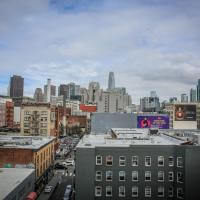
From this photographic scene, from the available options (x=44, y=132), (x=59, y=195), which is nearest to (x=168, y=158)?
(x=59, y=195)

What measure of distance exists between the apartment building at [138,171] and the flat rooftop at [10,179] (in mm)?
7827

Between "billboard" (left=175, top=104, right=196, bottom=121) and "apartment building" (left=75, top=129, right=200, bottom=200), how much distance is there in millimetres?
99303

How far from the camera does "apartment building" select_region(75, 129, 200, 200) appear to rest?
39.6 metres

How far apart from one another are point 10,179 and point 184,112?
110699 mm

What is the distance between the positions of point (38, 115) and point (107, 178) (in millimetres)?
76412

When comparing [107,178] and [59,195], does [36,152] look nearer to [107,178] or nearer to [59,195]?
[59,195]

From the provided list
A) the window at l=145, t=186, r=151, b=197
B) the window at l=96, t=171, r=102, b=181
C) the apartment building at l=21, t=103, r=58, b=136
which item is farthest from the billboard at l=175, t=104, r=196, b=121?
the window at l=96, t=171, r=102, b=181

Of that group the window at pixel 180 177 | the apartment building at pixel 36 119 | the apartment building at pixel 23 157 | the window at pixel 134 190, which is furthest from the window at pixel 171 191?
the apartment building at pixel 36 119

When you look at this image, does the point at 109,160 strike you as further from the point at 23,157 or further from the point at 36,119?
the point at 36,119

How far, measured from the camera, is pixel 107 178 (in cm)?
4072

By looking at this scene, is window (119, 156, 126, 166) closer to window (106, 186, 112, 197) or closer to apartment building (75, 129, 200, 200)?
apartment building (75, 129, 200, 200)

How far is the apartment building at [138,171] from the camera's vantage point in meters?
39.6

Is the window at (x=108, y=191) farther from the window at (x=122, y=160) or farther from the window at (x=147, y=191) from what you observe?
the window at (x=147, y=191)

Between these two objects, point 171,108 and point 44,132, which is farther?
point 171,108
